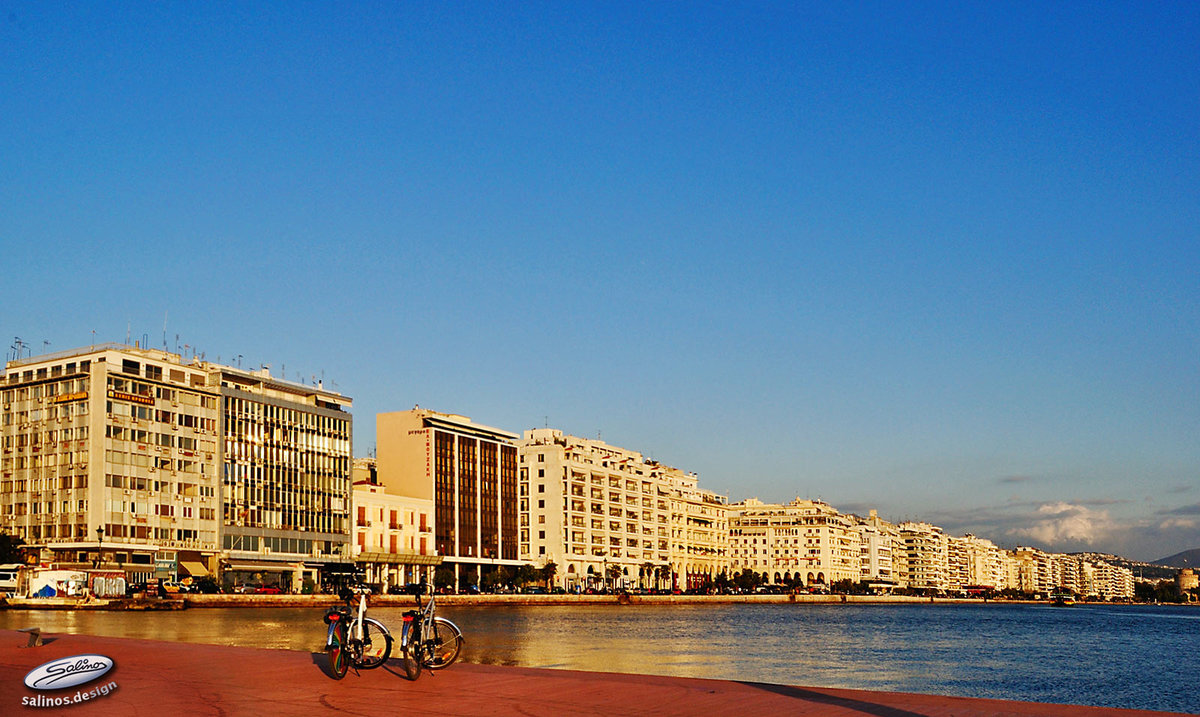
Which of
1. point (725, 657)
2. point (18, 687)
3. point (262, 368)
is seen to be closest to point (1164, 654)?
point (725, 657)

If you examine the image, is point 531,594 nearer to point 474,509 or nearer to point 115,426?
point 474,509

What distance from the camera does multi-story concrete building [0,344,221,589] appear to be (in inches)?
4488

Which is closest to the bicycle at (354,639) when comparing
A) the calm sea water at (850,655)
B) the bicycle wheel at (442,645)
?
the bicycle wheel at (442,645)

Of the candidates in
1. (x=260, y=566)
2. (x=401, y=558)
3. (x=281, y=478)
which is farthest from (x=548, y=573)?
(x=260, y=566)

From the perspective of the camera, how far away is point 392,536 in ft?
483

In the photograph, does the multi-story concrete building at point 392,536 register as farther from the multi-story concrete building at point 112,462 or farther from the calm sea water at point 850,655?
the calm sea water at point 850,655

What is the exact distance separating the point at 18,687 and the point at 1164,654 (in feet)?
201

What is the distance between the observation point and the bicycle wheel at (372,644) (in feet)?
61.8

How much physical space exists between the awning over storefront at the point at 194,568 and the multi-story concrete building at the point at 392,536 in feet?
67.9

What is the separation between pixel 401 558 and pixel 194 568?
1164 inches

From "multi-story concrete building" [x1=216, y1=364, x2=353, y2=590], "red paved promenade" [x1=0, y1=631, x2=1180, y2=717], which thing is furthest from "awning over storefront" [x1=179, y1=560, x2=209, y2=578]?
"red paved promenade" [x1=0, y1=631, x2=1180, y2=717]

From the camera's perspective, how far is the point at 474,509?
162 metres

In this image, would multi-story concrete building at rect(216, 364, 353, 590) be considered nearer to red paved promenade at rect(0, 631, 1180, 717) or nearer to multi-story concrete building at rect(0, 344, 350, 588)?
multi-story concrete building at rect(0, 344, 350, 588)

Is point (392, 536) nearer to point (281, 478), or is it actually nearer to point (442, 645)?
point (281, 478)
